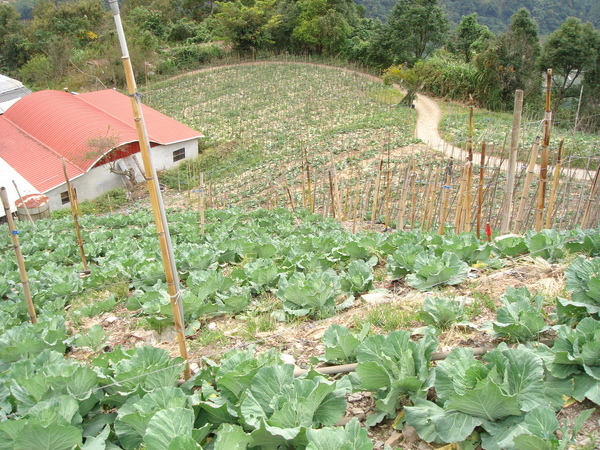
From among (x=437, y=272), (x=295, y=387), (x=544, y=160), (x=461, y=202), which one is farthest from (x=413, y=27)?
(x=295, y=387)

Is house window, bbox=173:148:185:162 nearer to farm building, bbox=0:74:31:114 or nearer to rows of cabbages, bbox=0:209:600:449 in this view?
farm building, bbox=0:74:31:114

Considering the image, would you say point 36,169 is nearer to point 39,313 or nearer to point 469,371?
point 39,313

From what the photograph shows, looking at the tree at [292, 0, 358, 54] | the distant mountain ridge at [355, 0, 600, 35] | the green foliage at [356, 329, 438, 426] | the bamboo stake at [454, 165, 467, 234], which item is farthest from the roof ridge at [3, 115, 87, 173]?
the distant mountain ridge at [355, 0, 600, 35]

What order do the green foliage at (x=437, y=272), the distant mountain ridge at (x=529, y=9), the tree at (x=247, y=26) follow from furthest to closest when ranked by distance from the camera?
the distant mountain ridge at (x=529, y=9) → the tree at (x=247, y=26) → the green foliage at (x=437, y=272)

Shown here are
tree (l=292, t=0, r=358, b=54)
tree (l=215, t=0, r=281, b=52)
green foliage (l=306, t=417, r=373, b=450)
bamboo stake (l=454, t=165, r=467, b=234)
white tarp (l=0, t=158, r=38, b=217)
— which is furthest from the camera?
tree (l=215, t=0, r=281, b=52)

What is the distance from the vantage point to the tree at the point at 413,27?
3169 centimetres

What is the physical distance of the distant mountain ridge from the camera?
159 feet

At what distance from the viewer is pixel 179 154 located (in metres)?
21.6

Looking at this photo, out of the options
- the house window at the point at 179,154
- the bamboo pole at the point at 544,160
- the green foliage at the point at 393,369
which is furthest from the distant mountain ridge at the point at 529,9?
the green foliage at the point at 393,369

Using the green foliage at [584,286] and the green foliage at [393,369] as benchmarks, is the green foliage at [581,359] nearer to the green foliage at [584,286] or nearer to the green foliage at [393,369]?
the green foliage at [584,286]

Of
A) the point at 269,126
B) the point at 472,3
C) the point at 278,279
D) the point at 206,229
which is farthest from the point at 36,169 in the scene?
the point at 472,3

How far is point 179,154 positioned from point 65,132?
470 centimetres

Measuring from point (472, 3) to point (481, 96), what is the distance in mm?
37266

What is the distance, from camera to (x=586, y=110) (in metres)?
19.4
